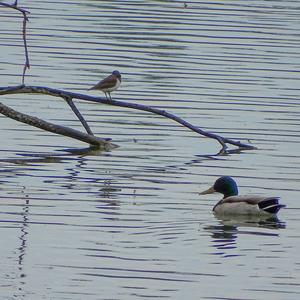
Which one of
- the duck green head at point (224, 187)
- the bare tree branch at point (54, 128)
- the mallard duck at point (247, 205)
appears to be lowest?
the mallard duck at point (247, 205)

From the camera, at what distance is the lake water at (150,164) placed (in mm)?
13656

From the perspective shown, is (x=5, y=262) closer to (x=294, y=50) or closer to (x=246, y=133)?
(x=246, y=133)

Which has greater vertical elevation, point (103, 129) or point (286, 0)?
point (286, 0)

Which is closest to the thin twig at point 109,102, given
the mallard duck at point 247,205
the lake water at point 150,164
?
the lake water at point 150,164

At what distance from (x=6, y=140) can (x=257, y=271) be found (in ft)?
28.2

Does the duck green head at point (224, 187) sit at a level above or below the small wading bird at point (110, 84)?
below

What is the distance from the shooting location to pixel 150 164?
2011cm

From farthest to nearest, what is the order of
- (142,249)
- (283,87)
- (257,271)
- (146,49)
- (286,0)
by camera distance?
1. (286,0)
2. (146,49)
3. (283,87)
4. (142,249)
5. (257,271)

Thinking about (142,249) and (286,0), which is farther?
(286,0)

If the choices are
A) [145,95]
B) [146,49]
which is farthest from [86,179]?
[146,49]

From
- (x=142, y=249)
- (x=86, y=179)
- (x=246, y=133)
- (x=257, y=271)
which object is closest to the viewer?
(x=257, y=271)

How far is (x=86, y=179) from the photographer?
18969 mm

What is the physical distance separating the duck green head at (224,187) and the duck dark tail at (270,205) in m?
1.04

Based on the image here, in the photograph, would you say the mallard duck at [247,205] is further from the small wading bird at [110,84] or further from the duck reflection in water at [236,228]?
the small wading bird at [110,84]
